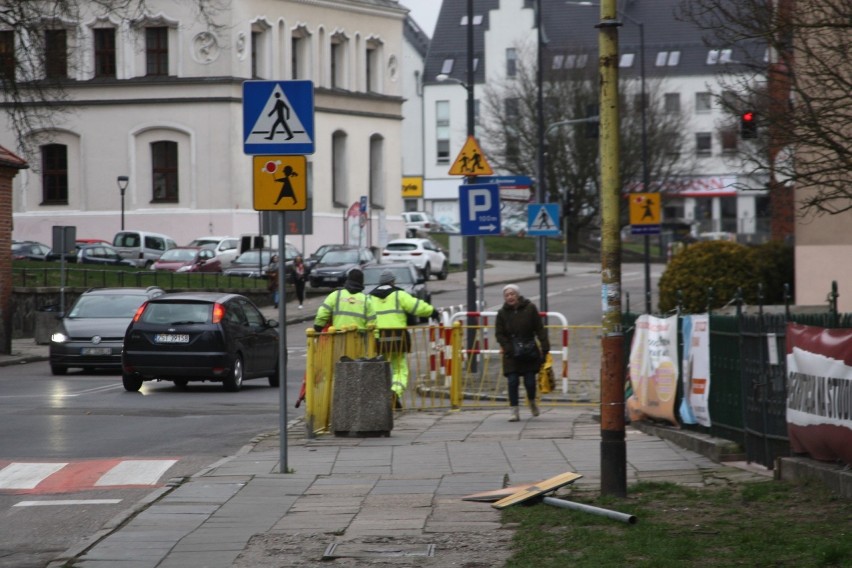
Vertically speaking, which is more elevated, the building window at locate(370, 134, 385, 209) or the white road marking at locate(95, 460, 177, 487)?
the building window at locate(370, 134, 385, 209)

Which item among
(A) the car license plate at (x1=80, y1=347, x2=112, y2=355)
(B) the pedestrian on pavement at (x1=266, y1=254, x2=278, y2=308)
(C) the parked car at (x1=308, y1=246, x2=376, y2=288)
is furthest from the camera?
(C) the parked car at (x1=308, y1=246, x2=376, y2=288)

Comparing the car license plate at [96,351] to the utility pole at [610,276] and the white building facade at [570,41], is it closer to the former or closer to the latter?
the utility pole at [610,276]

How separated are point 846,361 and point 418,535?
307 cm

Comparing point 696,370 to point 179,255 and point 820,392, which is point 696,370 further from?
point 179,255

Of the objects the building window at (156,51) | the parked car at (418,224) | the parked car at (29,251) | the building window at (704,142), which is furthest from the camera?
the building window at (704,142)

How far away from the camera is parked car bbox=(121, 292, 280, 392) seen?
2238 cm

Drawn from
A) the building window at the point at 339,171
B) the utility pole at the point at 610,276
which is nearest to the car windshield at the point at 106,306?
→ the utility pole at the point at 610,276

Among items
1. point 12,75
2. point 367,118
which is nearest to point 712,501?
point 12,75

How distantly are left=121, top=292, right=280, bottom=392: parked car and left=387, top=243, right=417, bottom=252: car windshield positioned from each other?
37291 millimetres

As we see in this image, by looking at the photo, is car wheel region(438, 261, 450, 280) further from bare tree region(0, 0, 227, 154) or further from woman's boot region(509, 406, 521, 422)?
woman's boot region(509, 406, 521, 422)

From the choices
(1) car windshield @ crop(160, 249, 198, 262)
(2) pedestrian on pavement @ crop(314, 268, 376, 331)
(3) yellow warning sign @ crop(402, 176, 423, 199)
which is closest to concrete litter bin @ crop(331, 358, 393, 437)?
(2) pedestrian on pavement @ crop(314, 268, 376, 331)

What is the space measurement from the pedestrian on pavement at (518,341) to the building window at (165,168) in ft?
176

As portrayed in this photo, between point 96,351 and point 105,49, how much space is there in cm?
4650

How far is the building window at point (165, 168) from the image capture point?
70.3 m
